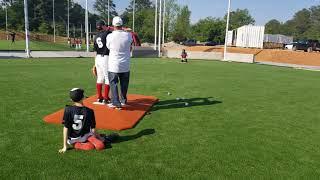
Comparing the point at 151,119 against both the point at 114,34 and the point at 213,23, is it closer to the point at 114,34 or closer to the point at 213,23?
the point at 114,34

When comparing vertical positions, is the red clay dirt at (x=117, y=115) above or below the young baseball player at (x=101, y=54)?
below

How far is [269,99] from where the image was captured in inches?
458

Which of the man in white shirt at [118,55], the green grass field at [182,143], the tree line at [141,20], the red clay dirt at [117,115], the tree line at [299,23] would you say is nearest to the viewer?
the green grass field at [182,143]

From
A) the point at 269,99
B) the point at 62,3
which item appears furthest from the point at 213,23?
the point at 269,99

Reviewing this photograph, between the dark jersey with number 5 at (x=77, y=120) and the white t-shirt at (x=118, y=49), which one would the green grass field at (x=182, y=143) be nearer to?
the dark jersey with number 5 at (x=77, y=120)

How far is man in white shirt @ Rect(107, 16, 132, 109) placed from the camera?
8320mm

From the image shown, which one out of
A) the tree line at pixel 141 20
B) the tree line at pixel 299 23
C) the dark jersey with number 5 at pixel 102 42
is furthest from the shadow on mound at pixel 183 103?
the tree line at pixel 299 23

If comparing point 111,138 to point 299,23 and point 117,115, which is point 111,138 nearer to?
point 117,115

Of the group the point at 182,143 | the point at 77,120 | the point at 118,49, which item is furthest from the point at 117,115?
the point at 77,120

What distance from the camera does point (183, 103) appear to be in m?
10.1

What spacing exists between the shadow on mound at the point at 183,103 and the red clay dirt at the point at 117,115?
0.22 meters

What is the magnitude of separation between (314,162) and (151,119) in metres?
3.54

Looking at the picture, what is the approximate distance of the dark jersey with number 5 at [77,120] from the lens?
5.64m

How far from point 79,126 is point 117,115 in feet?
7.52
